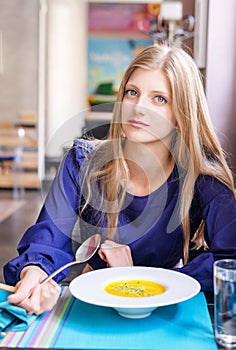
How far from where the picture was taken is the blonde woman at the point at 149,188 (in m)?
1.25

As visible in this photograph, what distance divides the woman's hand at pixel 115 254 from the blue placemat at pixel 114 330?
10.9 inches

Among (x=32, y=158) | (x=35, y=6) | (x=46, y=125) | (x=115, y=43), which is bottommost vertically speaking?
(x=32, y=158)

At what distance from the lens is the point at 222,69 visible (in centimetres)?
251

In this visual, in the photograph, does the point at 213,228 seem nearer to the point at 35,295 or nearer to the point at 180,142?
the point at 180,142

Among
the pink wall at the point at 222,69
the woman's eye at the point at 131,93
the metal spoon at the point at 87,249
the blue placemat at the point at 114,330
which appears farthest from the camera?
the pink wall at the point at 222,69

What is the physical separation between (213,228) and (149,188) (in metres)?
0.22

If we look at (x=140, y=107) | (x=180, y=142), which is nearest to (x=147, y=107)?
(x=140, y=107)

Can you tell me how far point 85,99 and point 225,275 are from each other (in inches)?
305

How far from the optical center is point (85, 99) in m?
8.51

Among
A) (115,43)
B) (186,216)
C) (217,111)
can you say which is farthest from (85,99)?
(186,216)

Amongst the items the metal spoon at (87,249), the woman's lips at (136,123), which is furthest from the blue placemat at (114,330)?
the woman's lips at (136,123)

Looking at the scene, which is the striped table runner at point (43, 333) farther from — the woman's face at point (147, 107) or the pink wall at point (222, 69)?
the pink wall at point (222, 69)

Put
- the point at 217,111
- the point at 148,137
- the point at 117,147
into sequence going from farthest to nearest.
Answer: the point at 217,111 → the point at 117,147 → the point at 148,137

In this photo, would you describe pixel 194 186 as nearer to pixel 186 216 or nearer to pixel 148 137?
pixel 186 216
